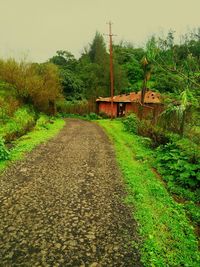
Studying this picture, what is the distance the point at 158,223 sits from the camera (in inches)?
246

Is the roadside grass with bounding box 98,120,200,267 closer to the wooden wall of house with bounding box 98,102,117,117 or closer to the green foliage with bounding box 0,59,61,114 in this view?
the green foliage with bounding box 0,59,61,114

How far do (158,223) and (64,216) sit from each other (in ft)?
6.89

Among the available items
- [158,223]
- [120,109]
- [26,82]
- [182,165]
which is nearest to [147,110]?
[26,82]

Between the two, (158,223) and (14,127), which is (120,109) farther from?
(158,223)

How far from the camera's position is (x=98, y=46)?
64812mm

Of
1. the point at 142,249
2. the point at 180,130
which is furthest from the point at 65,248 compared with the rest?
the point at 180,130

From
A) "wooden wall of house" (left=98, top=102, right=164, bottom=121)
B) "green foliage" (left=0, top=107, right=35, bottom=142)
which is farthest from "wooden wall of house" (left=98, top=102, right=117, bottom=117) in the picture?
"green foliage" (left=0, top=107, right=35, bottom=142)

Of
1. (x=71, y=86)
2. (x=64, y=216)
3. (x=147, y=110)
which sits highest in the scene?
(x=71, y=86)

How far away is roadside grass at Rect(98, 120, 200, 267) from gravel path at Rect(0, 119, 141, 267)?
0.89 ft

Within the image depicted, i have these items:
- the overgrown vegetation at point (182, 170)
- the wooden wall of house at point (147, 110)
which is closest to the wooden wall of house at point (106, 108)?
the wooden wall of house at point (147, 110)

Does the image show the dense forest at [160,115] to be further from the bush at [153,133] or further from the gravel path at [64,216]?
the gravel path at [64,216]

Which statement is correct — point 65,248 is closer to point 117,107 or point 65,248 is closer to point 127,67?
point 117,107

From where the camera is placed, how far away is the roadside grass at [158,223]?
5043 mm

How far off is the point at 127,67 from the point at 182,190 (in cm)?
5541
